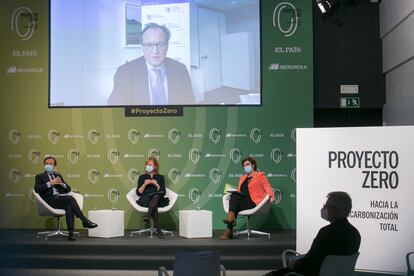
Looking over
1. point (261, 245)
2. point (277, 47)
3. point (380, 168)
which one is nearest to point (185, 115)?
point (277, 47)

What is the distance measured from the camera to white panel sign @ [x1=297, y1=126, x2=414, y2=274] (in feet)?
16.2

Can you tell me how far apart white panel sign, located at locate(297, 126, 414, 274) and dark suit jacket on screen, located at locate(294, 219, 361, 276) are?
104cm

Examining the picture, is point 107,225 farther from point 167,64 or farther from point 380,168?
point 380,168

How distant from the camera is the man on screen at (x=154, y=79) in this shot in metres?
8.69

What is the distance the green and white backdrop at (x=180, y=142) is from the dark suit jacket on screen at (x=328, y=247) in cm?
460

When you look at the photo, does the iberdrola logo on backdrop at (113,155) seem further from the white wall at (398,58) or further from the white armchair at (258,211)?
the white wall at (398,58)

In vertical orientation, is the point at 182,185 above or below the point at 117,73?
below

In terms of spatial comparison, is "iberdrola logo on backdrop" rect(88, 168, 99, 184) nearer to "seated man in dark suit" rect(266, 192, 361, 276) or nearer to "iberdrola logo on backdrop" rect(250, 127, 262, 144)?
"iberdrola logo on backdrop" rect(250, 127, 262, 144)

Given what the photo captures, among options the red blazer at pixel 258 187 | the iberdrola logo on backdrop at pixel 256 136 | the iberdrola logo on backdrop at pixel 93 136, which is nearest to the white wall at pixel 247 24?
the iberdrola logo on backdrop at pixel 256 136

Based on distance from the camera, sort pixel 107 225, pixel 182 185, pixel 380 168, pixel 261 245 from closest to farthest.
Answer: pixel 380 168, pixel 261 245, pixel 107 225, pixel 182 185

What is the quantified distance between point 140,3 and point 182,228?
3402mm

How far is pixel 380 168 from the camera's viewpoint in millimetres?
4988

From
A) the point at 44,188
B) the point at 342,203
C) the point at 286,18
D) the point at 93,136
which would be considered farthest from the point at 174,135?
the point at 342,203

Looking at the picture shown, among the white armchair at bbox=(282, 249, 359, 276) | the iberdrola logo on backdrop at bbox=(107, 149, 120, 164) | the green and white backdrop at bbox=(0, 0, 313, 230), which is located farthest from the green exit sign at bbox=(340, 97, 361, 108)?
the white armchair at bbox=(282, 249, 359, 276)
